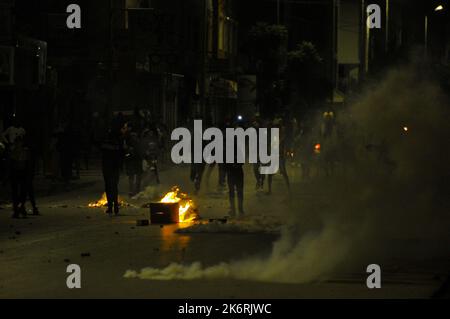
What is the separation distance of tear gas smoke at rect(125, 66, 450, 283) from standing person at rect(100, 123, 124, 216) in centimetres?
457

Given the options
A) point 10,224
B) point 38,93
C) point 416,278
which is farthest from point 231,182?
point 38,93

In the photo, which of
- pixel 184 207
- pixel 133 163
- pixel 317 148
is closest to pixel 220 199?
pixel 133 163

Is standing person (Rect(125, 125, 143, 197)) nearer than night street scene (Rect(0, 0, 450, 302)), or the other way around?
night street scene (Rect(0, 0, 450, 302))

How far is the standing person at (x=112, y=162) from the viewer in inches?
845

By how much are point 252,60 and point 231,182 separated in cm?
4728

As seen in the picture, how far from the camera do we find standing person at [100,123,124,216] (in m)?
21.5

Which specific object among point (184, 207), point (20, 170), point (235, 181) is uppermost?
point (20, 170)

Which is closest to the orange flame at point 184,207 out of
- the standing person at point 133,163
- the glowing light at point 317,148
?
the standing person at point 133,163

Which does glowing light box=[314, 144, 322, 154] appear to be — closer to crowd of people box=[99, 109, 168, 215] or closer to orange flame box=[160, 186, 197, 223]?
crowd of people box=[99, 109, 168, 215]

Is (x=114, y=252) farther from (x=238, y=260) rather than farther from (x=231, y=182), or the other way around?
(x=231, y=182)

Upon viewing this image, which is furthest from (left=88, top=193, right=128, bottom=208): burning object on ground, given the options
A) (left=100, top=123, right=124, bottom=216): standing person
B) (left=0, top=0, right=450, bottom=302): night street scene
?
(left=100, top=123, right=124, bottom=216): standing person

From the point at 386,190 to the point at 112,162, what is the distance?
7.14 meters

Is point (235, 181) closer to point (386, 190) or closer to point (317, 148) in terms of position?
point (386, 190)

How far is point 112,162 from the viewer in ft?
71.5
